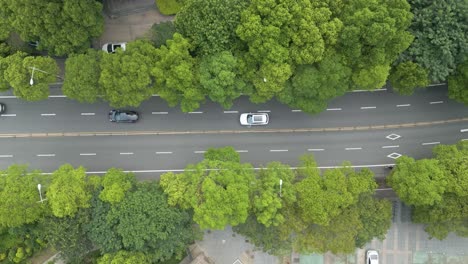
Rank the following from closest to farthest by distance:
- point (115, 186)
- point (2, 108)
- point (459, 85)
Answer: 1. point (115, 186)
2. point (459, 85)
3. point (2, 108)

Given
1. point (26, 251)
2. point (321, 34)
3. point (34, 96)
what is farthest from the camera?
point (26, 251)

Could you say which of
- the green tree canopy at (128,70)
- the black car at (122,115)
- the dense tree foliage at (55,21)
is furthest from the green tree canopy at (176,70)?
the dense tree foliage at (55,21)

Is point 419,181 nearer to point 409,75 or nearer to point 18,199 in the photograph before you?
point 409,75

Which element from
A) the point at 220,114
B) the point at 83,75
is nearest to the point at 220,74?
the point at 220,114

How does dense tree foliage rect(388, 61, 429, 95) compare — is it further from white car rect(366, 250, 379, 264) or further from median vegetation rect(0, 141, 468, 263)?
white car rect(366, 250, 379, 264)

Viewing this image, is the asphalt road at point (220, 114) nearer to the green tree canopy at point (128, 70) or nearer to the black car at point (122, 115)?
the black car at point (122, 115)

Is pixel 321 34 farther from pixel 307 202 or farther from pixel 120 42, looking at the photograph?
pixel 120 42

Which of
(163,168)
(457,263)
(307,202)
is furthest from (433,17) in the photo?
(163,168)
